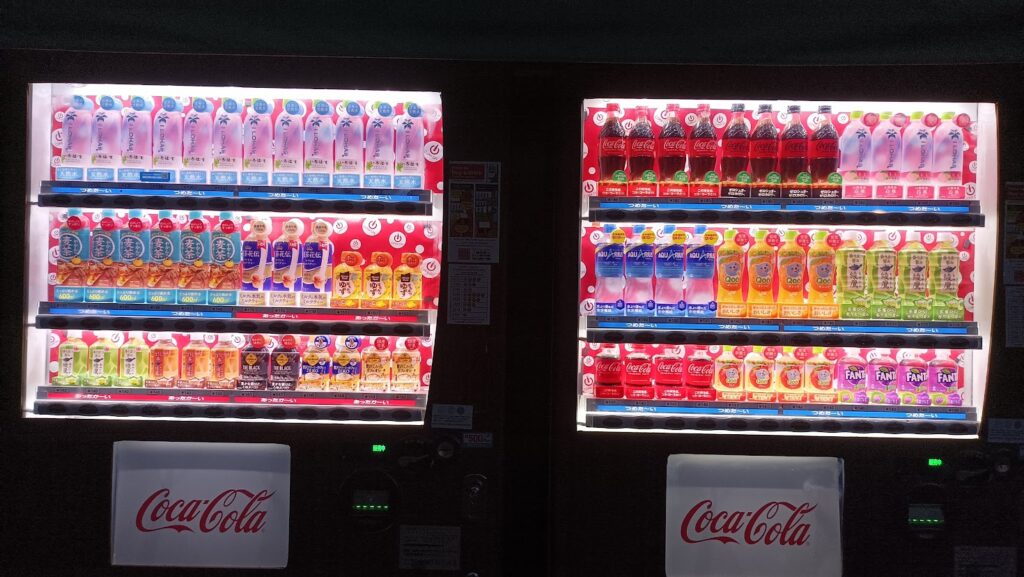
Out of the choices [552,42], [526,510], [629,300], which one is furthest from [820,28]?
[526,510]

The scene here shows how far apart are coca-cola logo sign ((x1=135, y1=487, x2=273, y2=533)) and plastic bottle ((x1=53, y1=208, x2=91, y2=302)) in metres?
0.93

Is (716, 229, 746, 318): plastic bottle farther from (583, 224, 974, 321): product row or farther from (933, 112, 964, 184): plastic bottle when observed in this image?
(933, 112, 964, 184): plastic bottle

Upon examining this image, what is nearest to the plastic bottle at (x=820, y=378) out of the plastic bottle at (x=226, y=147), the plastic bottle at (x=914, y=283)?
the plastic bottle at (x=914, y=283)

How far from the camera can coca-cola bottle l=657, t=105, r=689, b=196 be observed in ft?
9.22

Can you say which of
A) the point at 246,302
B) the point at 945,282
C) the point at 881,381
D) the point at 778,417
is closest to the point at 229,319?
the point at 246,302

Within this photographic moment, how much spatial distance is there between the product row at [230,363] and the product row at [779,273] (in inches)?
38.7

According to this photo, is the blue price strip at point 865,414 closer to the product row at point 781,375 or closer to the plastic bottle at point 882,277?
the product row at point 781,375

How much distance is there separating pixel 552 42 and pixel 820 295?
5.33 ft

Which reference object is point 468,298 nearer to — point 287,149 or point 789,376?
point 287,149

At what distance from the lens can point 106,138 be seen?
111 inches

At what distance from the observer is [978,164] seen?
2691 mm

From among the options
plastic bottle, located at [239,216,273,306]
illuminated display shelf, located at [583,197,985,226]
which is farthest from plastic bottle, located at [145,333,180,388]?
illuminated display shelf, located at [583,197,985,226]

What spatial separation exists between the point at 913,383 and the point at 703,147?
1.37 m

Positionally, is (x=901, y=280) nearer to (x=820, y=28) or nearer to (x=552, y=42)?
(x=820, y=28)
